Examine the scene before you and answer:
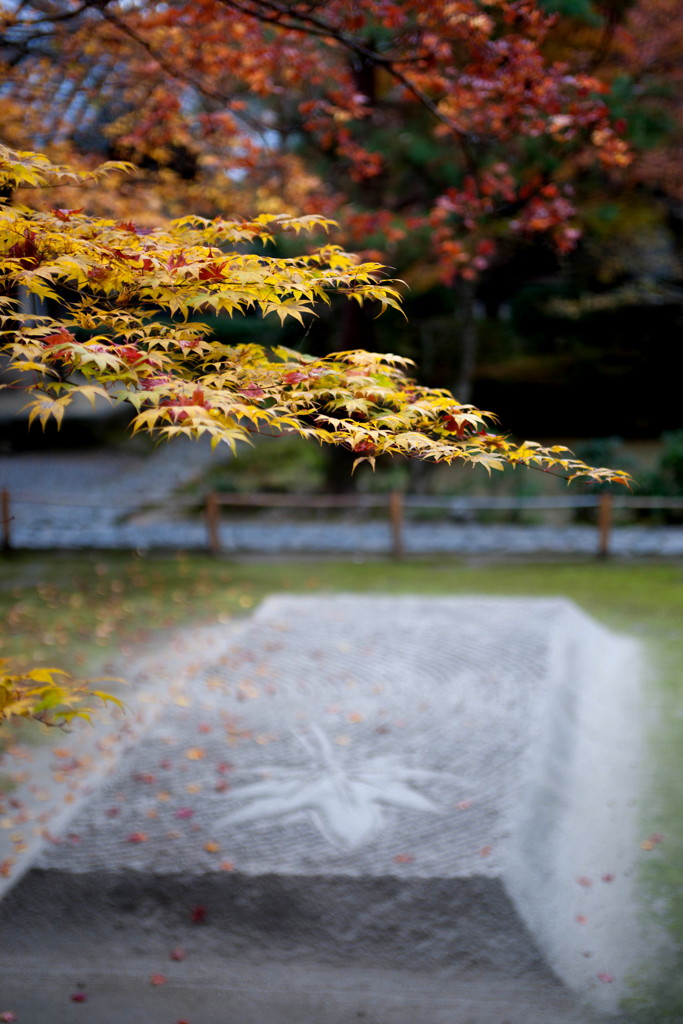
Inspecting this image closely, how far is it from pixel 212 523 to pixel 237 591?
1.70m

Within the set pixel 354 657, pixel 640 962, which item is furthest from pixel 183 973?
pixel 354 657

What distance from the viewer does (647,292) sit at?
1429cm

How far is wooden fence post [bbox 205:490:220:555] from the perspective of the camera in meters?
11.0

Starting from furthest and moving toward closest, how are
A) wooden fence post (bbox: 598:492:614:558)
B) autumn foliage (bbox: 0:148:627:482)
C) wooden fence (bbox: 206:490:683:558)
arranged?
wooden fence (bbox: 206:490:683:558) → wooden fence post (bbox: 598:492:614:558) → autumn foliage (bbox: 0:148:627:482)

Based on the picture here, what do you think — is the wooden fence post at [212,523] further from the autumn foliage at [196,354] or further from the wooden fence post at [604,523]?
the autumn foliage at [196,354]

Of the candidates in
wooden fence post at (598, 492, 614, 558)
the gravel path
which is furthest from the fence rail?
the gravel path

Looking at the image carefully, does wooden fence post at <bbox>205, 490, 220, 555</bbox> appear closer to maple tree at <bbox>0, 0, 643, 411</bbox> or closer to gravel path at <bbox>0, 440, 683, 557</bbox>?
gravel path at <bbox>0, 440, 683, 557</bbox>

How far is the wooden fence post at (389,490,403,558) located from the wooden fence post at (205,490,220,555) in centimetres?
233

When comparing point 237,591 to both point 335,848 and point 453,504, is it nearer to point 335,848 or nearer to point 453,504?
point 453,504

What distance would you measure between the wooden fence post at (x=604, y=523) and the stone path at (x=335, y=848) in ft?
12.1

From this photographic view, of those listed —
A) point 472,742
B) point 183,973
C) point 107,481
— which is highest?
point 107,481

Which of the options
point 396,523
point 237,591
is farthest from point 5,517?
point 396,523

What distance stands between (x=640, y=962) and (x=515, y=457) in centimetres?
268

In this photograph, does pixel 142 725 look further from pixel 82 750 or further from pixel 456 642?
pixel 456 642
